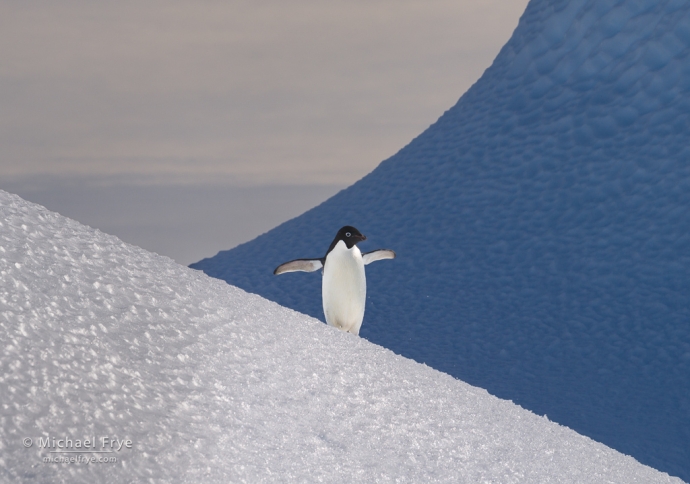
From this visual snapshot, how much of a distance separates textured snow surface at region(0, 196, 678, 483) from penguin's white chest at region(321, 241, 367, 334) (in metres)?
0.90

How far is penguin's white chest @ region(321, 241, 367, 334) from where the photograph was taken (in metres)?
4.10

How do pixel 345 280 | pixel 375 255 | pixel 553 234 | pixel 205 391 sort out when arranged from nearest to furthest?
pixel 205 391 → pixel 345 280 → pixel 375 255 → pixel 553 234

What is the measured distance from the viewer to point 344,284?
412 centimetres

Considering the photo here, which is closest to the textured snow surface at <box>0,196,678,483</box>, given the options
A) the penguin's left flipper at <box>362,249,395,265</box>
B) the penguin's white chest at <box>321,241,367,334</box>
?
the penguin's white chest at <box>321,241,367,334</box>

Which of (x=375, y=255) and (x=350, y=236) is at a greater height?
(x=350, y=236)

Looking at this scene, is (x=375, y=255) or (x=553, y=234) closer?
(x=375, y=255)

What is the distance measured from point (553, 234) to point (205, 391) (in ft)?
24.3

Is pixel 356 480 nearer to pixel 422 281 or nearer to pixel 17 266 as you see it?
pixel 17 266

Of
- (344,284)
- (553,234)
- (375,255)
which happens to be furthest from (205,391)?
(553,234)

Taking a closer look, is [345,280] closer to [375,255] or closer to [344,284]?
[344,284]

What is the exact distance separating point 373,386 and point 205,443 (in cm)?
83

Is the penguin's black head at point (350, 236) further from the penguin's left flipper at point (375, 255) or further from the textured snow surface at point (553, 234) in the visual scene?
the textured snow surface at point (553, 234)

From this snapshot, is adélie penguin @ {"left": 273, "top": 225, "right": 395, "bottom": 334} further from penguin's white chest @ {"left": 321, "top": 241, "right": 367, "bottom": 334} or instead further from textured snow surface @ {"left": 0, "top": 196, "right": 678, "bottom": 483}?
textured snow surface @ {"left": 0, "top": 196, "right": 678, "bottom": 483}

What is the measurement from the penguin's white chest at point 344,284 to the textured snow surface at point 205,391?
90 cm
